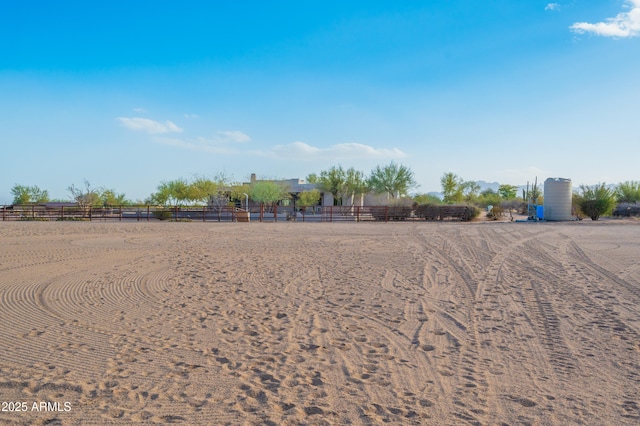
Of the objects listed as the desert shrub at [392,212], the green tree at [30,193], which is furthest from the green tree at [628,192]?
the green tree at [30,193]

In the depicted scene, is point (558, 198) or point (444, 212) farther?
point (444, 212)

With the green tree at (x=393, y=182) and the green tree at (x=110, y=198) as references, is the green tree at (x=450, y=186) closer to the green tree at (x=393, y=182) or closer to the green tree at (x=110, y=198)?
the green tree at (x=393, y=182)

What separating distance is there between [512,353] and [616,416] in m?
1.63

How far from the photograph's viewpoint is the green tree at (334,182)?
56156mm

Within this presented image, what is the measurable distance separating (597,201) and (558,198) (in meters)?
4.04

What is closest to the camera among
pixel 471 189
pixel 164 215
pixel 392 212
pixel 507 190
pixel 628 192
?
pixel 164 215

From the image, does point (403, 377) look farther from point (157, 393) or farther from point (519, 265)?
point (519, 265)

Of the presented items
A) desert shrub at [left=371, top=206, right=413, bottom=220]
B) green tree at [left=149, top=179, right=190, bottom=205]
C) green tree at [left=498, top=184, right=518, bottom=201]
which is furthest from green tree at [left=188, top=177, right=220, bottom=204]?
green tree at [left=498, top=184, right=518, bottom=201]

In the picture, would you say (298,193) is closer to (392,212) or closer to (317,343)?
(392,212)

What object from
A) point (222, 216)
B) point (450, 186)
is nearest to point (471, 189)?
point (450, 186)

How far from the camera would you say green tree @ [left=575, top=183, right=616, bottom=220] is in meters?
36.7

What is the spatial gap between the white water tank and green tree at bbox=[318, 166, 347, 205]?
995 inches

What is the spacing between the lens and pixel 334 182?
184 feet

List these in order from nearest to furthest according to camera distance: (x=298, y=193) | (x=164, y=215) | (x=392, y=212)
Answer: (x=164, y=215), (x=392, y=212), (x=298, y=193)
